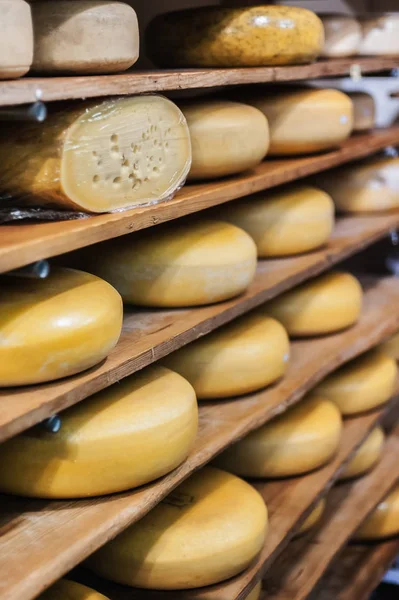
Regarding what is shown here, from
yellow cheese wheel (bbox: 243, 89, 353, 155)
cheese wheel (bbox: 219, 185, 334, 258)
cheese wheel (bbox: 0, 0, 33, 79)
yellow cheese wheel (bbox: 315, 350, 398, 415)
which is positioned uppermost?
cheese wheel (bbox: 0, 0, 33, 79)

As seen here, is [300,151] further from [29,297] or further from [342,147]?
[29,297]

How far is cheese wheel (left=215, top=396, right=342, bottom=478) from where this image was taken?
204 cm

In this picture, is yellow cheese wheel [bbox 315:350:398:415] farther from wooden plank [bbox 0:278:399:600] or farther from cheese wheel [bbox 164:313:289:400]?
cheese wheel [bbox 164:313:289:400]

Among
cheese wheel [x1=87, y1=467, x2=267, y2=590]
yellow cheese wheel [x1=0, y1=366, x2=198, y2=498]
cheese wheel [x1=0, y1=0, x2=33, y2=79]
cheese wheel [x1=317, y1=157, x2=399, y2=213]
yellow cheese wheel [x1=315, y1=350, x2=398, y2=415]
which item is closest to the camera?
cheese wheel [x1=0, y1=0, x2=33, y2=79]

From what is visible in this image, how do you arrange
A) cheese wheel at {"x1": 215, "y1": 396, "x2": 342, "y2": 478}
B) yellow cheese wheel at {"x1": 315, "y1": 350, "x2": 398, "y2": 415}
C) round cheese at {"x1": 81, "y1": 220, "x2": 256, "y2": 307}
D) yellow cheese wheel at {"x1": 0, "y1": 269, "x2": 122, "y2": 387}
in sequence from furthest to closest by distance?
yellow cheese wheel at {"x1": 315, "y1": 350, "x2": 398, "y2": 415}, cheese wheel at {"x1": 215, "y1": 396, "x2": 342, "y2": 478}, round cheese at {"x1": 81, "y1": 220, "x2": 256, "y2": 307}, yellow cheese wheel at {"x1": 0, "y1": 269, "x2": 122, "y2": 387}

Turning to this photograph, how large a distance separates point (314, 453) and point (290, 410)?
14cm

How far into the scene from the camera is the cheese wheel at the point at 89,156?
4.23 ft

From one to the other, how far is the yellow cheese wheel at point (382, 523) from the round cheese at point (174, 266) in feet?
3.41

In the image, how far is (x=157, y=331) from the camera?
5.15 ft

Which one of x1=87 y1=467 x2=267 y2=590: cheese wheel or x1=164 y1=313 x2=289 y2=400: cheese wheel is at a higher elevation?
x1=164 y1=313 x2=289 y2=400: cheese wheel

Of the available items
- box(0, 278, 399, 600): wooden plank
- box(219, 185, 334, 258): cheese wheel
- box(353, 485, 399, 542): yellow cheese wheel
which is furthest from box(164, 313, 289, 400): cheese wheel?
box(353, 485, 399, 542): yellow cheese wheel

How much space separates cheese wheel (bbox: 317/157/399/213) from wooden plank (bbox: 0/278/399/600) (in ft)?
2.59

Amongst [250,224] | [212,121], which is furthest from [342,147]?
[212,121]

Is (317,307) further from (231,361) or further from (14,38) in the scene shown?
(14,38)
